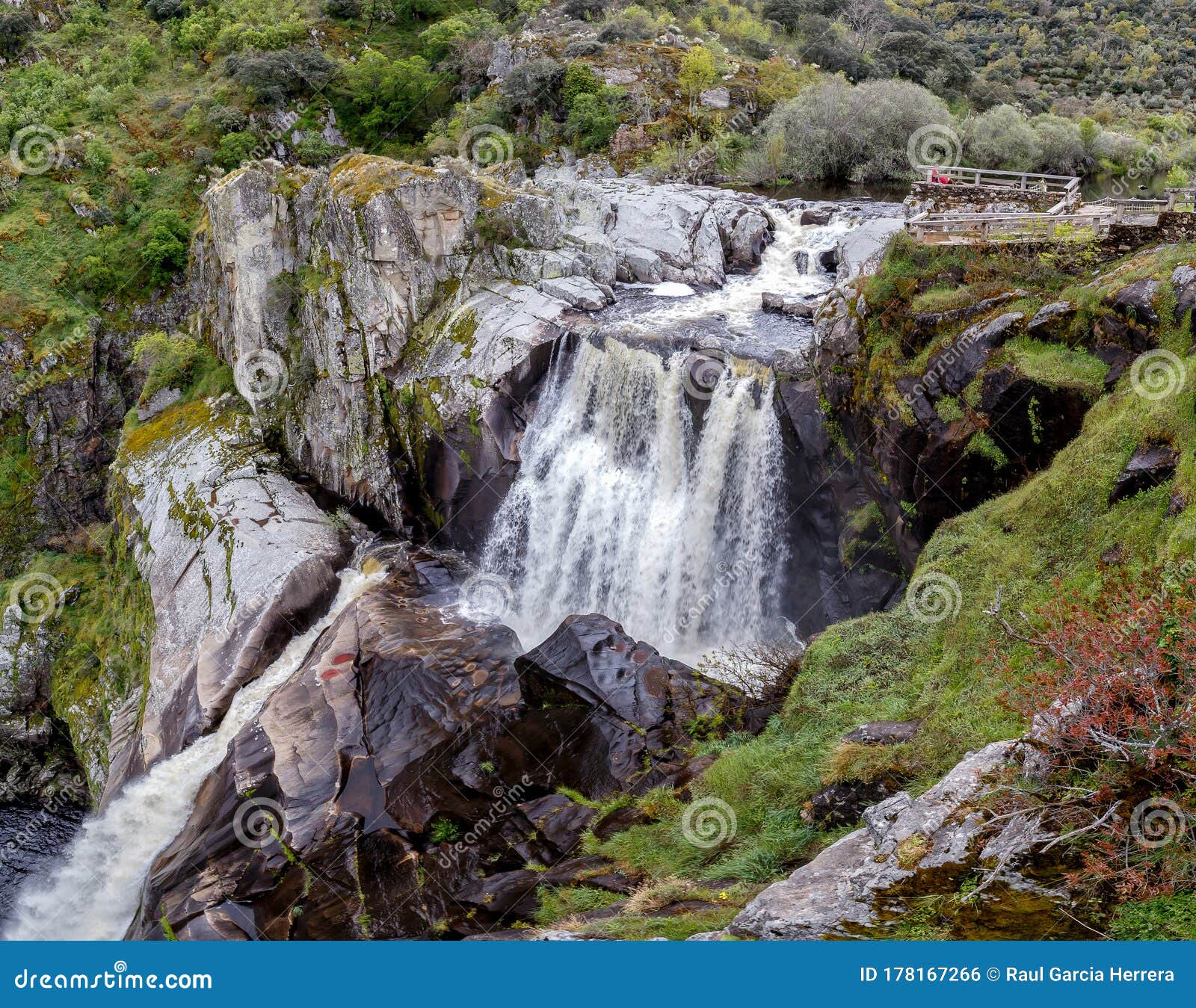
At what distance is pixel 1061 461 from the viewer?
40.2 ft

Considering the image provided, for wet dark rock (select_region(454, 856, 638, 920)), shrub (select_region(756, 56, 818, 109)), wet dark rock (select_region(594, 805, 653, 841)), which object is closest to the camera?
wet dark rock (select_region(454, 856, 638, 920))

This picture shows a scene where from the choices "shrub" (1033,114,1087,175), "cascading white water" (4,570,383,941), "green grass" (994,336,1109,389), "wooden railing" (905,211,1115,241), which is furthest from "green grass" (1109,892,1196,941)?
"shrub" (1033,114,1087,175)

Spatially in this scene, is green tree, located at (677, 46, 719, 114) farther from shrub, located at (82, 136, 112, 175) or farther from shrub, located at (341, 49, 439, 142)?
shrub, located at (82, 136, 112, 175)

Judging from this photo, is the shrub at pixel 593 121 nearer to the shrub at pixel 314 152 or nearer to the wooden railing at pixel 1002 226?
the shrub at pixel 314 152

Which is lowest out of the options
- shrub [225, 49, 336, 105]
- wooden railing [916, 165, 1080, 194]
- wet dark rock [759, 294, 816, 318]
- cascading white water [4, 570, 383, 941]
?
cascading white water [4, 570, 383, 941]

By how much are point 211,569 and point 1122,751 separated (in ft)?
67.7

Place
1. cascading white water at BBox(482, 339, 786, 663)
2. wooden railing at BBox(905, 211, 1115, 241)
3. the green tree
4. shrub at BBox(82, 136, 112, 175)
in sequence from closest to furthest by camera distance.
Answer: wooden railing at BBox(905, 211, 1115, 241), cascading white water at BBox(482, 339, 786, 663), the green tree, shrub at BBox(82, 136, 112, 175)

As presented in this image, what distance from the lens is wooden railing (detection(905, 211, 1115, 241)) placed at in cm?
1561

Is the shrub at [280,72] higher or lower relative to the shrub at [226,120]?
higher

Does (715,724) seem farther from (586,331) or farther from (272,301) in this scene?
(272,301)

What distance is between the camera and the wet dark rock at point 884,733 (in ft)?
32.2

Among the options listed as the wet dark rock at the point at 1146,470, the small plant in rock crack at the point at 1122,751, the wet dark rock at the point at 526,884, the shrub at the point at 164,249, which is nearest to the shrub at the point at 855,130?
the wet dark rock at the point at 1146,470

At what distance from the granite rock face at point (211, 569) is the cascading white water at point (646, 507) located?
5068 millimetres

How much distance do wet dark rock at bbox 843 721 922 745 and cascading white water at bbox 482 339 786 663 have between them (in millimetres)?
7378
